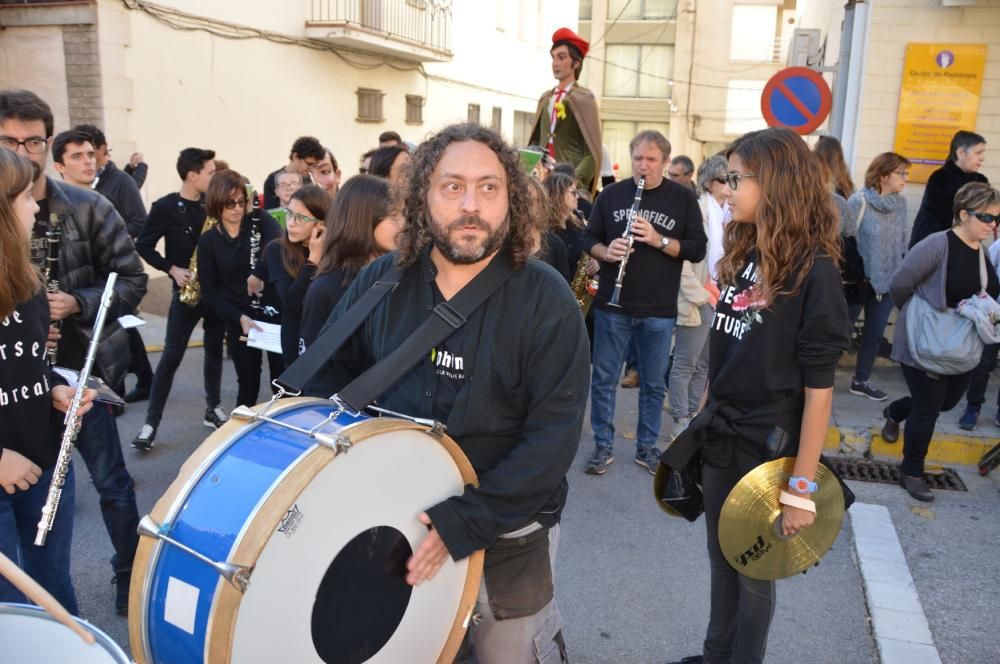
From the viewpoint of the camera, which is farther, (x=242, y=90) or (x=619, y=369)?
(x=242, y=90)

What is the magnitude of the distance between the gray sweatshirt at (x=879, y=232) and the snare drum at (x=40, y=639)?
21.2ft

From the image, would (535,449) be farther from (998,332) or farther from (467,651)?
(998,332)

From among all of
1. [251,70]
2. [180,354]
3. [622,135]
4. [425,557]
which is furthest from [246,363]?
[622,135]

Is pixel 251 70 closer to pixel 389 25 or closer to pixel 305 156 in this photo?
pixel 389 25

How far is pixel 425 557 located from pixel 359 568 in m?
0.17

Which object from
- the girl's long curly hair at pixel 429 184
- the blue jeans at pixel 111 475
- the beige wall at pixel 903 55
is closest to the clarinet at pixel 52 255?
the blue jeans at pixel 111 475

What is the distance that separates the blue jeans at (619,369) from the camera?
17.4 feet

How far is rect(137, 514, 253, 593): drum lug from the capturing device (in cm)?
162

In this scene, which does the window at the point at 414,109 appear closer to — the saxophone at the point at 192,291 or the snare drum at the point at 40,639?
the saxophone at the point at 192,291

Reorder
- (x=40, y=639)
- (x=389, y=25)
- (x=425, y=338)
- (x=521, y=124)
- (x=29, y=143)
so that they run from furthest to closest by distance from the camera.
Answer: (x=521, y=124) < (x=389, y=25) < (x=29, y=143) < (x=425, y=338) < (x=40, y=639)

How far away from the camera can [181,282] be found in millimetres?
5824

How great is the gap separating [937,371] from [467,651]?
144 inches

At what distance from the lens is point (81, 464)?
5.39 meters

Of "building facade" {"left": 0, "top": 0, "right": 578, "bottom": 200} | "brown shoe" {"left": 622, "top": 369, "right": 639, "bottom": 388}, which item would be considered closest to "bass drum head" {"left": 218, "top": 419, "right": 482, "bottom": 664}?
"building facade" {"left": 0, "top": 0, "right": 578, "bottom": 200}
